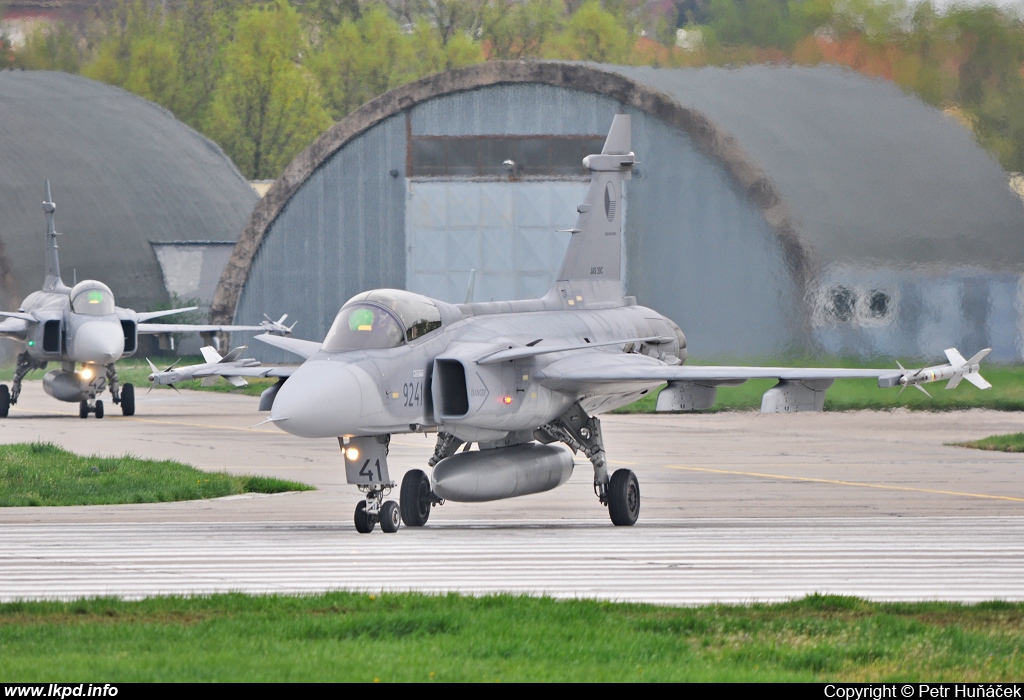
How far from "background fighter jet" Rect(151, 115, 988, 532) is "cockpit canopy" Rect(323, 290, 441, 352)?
15 millimetres

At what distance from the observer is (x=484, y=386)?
1745 centimetres

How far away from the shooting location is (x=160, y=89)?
283 feet

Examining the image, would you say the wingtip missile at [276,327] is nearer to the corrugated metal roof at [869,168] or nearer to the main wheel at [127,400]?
the main wheel at [127,400]

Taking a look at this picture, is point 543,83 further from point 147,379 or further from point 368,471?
point 368,471

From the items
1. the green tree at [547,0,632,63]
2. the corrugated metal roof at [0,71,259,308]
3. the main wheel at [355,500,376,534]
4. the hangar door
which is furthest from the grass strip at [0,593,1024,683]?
the green tree at [547,0,632,63]

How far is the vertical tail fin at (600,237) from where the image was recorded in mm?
21312

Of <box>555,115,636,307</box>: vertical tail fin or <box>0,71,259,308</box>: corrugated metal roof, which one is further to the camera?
<box>0,71,259,308</box>: corrugated metal roof

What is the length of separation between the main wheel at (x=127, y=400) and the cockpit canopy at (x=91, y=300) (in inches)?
76.4

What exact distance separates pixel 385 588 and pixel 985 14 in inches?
1051

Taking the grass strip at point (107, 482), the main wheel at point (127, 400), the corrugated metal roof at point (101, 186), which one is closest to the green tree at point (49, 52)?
the corrugated metal roof at point (101, 186)

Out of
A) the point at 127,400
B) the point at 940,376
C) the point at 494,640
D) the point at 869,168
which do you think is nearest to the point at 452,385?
the point at 940,376

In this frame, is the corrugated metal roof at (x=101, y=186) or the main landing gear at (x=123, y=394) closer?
the main landing gear at (x=123, y=394)

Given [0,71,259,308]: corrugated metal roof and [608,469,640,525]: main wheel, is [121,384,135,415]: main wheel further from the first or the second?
[608,469,640,525]: main wheel

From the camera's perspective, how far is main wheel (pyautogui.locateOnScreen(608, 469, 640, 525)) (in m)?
18.2
